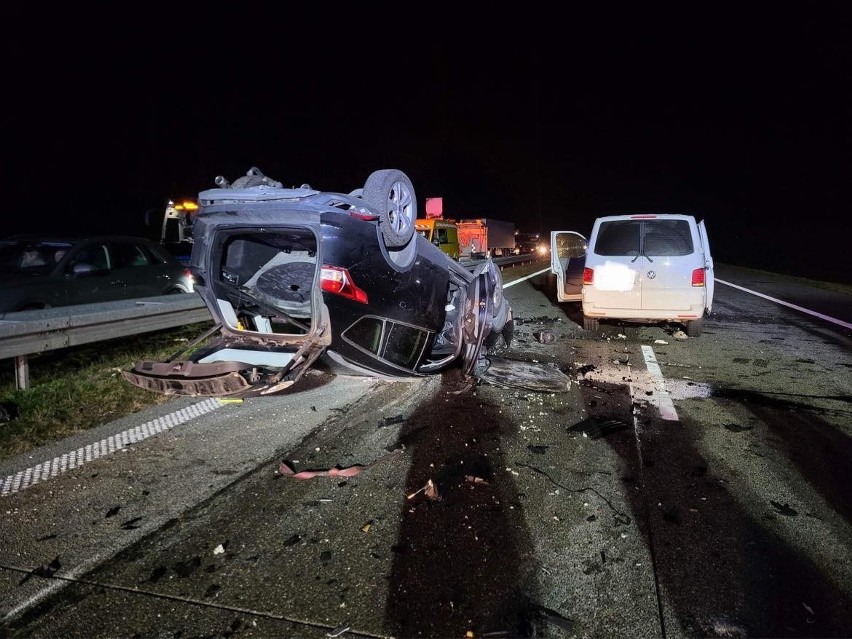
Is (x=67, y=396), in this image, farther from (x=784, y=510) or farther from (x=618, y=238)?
(x=618, y=238)

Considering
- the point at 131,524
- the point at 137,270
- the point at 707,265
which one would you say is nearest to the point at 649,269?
the point at 707,265

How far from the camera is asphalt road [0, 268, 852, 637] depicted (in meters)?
2.33

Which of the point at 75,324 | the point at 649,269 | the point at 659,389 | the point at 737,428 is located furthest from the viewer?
the point at 649,269

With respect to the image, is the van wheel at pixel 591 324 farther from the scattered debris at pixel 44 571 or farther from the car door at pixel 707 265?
the scattered debris at pixel 44 571

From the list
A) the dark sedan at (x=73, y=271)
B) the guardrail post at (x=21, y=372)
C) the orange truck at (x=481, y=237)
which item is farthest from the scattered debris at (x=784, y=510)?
the orange truck at (x=481, y=237)

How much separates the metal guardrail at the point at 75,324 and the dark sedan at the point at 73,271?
61cm

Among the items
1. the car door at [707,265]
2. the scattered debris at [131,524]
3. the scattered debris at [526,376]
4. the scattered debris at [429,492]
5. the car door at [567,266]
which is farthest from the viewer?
the car door at [567,266]

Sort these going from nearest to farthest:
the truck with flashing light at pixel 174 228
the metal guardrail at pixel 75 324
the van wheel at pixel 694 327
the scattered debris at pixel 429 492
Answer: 1. the scattered debris at pixel 429 492
2. the metal guardrail at pixel 75 324
3. the van wheel at pixel 694 327
4. the truck with flashing light at pixel 174 228

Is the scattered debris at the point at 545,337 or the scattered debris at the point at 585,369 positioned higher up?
the scattered debris at the point at 545,337

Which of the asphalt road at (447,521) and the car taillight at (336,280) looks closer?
the asphalt road at (447,521)

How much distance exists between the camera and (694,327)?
8.52 metres

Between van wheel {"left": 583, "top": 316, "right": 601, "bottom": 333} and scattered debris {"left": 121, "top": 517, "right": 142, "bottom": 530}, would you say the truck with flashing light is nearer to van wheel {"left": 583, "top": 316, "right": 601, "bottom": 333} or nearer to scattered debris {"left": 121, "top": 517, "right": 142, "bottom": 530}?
van wheel {"left": 583, "top": 316, "right": 601, "bottom": 333}

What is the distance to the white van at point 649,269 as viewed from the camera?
26.1 feet

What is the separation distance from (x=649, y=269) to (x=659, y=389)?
9.36 ft
